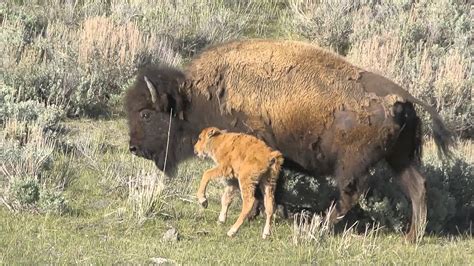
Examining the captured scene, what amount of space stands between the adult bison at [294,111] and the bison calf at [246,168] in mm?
490

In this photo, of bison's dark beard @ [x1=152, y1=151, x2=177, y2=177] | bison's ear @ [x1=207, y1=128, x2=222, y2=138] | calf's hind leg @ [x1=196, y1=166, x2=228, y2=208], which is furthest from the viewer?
bison's dark beard @ [x1=152, y1=151, x2=177, y2=177]

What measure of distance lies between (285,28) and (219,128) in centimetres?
832

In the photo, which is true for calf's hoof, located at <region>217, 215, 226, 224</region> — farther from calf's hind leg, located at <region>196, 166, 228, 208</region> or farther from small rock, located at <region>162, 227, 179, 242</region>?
small rock, located at <region>162, 227, 179, 242</region>

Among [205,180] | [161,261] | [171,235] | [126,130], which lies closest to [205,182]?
[205,180]

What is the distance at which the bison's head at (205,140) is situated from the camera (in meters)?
8.36

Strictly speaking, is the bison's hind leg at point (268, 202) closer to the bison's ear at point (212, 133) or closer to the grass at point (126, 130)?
the grass at point (126, 130)

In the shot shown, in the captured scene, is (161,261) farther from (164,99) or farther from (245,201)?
(164,99)

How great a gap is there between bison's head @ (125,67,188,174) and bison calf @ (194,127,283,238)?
77 centimetres

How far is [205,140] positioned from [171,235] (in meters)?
1.07

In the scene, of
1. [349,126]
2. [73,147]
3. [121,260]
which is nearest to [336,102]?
[349,126]

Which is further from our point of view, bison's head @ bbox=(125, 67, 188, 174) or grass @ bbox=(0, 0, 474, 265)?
bison's head @ bbox=(125, 67, 188, 174)

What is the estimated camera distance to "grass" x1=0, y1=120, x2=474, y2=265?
712 centimetres

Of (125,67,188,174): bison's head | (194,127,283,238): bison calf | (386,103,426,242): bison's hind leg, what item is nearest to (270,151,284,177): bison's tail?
(194,127,283,238): bison calf

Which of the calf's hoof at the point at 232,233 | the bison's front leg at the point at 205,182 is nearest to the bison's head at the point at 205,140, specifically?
the bison's front leg at the point at 205,182
